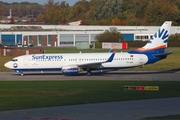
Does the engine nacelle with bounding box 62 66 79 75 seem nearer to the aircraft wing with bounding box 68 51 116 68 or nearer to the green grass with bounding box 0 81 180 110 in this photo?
the aircraft wing with bounding box 68 51 116 68

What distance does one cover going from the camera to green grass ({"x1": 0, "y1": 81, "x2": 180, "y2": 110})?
33.2m

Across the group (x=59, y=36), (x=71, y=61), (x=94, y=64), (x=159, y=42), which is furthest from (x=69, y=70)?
(x=59, y=36)

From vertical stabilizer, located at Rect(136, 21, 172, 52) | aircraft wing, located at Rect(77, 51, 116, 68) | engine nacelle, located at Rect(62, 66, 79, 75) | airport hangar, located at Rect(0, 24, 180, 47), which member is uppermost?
airport hangar, located at Rect(0, 24, 180, 47)

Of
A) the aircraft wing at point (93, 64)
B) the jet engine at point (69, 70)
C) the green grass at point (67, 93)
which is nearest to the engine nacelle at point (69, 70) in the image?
the jet engine at point (69, 70)

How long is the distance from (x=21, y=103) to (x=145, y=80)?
59.8 ft

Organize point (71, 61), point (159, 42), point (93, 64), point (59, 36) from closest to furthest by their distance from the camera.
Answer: point (93, 64) → point (71, 61) → point (159, 42) → point (59, 36)

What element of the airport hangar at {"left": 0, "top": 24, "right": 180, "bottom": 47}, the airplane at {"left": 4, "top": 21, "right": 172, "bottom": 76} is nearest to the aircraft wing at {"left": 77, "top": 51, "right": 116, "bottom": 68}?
the airplane at {"left": 4, "top": 21, "right": 172, "bottom": 76}

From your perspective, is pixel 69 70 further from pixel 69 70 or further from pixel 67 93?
pixel 67 93

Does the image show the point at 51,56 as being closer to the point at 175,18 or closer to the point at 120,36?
the point at 120,36

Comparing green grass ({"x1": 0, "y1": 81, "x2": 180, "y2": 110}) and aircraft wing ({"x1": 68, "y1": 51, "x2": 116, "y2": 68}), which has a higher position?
aircraft wing ({"x1": 68, "y1": 51, "x2": 116, "y2": 68})

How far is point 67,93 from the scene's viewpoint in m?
38.1

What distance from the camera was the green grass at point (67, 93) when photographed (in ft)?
109

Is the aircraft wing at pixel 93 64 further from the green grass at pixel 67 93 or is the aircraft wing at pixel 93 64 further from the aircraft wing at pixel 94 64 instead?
the green grass at pixel 67 93

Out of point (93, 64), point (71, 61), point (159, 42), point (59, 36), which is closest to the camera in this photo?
point (93, 64)
